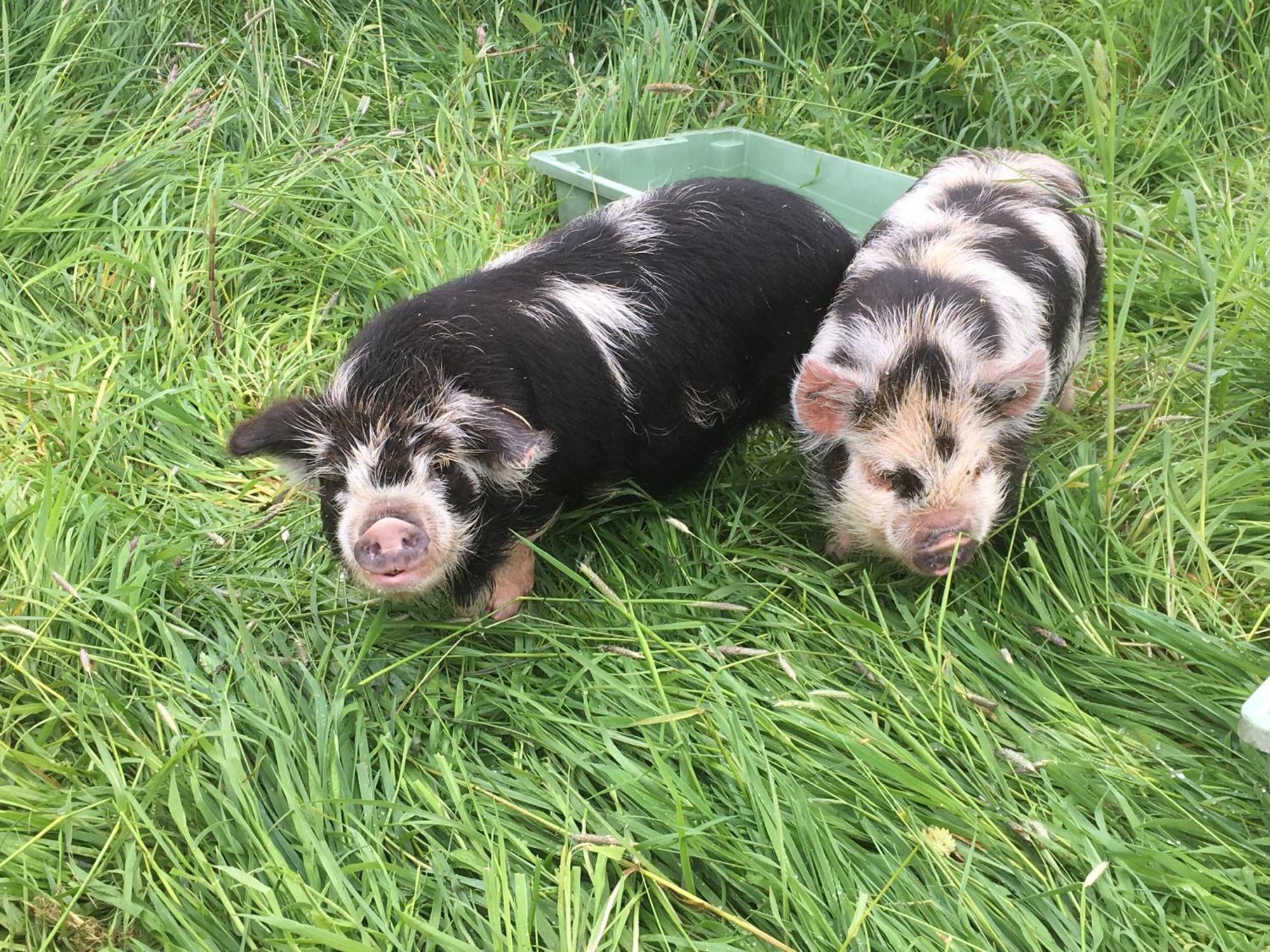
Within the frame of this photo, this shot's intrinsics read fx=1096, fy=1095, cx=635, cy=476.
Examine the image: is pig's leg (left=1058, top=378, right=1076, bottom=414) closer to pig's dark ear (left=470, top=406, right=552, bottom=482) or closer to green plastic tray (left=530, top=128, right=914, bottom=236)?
green plastic tray (left=530, top=128, right=914, bottom=236)

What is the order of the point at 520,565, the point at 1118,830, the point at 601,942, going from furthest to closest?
the point at 520,565, the point at 1118,830, the point at 601,942

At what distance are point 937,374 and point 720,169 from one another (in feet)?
9.75

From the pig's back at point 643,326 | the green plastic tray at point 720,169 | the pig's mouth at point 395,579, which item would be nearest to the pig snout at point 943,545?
the pig's back at point 643,326

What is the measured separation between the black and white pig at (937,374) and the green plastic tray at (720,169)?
4.14 ft

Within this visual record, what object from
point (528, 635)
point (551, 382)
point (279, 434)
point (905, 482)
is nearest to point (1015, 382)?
point (905, 482)

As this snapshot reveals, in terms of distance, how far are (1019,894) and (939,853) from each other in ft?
0.67

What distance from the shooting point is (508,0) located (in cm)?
611

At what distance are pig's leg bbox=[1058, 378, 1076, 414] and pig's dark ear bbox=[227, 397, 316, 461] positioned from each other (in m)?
2.85

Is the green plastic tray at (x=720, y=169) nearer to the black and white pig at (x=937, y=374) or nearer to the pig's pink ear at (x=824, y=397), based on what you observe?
the black and white pig at (x=937, y=374)

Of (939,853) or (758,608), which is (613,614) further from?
(939,853)

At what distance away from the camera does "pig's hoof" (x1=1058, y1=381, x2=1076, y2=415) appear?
14.2 ft

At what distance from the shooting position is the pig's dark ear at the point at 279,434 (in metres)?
3.18

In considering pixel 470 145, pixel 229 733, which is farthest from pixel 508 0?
pixel 229 733

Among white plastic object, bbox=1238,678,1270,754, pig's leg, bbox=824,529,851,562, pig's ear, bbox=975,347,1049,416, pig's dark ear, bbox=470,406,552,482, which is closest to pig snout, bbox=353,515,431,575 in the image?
pig's dark ear, bbox=470,406,552,482
